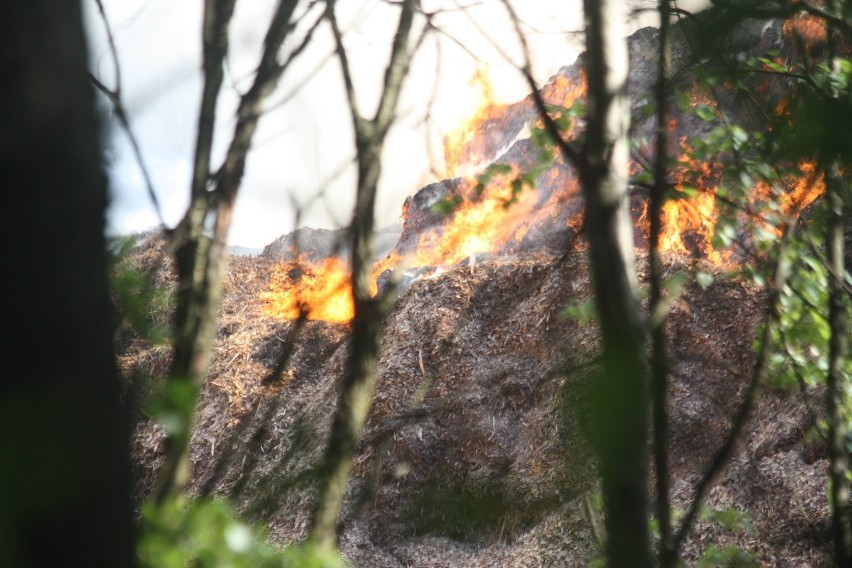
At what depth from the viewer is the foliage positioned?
61 cm

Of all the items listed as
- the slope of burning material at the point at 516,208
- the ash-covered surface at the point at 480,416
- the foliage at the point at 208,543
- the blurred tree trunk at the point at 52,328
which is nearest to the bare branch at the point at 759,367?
the foliage at the point at 208,543

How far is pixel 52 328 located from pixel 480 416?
455 cm

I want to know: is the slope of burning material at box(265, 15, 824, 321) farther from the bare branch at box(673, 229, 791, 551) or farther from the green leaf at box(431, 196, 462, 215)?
the bare branch at box(673, 229, 791, 551)

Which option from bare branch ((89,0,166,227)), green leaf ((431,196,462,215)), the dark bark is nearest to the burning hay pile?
the dark bark

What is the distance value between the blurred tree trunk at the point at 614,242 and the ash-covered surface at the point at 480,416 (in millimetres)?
2263

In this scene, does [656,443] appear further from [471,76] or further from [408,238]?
[408,238]

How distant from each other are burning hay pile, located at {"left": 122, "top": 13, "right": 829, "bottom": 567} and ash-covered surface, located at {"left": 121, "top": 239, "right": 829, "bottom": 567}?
0.01 m

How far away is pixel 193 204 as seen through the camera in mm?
1983

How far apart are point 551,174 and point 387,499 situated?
303cm

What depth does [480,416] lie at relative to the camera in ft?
16.0

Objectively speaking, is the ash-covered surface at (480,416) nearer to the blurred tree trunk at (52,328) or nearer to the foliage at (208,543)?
the foliage at (208,543)

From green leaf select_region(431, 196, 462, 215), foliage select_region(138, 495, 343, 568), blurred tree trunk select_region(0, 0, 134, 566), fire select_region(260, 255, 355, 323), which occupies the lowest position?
foliage select_region(138, 495, 343, 568)

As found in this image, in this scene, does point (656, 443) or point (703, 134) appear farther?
point (703, 134)

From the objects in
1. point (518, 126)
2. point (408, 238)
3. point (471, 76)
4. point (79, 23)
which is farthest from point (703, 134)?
point (79, 23)
